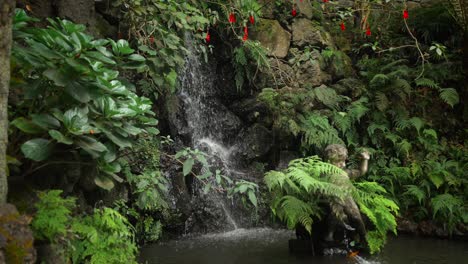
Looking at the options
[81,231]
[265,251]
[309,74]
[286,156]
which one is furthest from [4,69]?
[309,74]

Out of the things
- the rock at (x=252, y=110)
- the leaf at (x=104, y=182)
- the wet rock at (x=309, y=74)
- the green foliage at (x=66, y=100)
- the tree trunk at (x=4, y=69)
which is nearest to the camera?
the tree trunk at (x=4, y=69)

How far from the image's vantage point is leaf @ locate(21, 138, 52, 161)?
2.60m

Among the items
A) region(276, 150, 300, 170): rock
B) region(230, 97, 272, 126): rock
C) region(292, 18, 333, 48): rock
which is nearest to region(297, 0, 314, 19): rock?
region(292, 18, 333, 48): rock

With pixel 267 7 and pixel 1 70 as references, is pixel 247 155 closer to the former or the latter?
pixel 267 7

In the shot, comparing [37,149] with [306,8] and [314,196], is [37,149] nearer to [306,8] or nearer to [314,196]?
[314,196]

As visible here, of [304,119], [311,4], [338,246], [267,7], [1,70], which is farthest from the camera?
[311,4]

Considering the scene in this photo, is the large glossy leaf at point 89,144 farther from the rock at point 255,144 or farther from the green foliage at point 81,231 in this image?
the rock at point 255,144

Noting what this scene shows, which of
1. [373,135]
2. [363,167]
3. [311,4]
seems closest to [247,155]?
[373,135]

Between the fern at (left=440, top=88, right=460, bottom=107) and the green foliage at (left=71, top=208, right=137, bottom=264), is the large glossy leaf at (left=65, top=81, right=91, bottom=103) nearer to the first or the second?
the green foliage at (left=71, top=208, right=137, bottom=264)

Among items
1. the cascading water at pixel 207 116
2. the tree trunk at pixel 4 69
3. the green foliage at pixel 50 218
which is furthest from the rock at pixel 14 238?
the cascading water at pixel 207 116

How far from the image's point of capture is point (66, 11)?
414cm

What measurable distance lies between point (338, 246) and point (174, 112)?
344cm

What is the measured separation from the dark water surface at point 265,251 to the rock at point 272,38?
367 centimetres

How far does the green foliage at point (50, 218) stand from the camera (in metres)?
2.61
